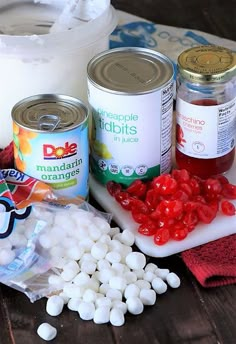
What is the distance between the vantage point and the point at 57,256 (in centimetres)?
93

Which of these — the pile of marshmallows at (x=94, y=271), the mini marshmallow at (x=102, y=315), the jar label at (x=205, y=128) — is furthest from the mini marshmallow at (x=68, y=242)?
the jar label at (x=205, y=128)

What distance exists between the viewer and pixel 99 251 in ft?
3.05

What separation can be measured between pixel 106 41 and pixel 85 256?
1.16ft

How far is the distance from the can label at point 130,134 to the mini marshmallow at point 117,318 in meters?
0.23

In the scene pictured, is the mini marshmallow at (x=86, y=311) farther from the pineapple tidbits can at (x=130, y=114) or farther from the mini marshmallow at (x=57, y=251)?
the pineapple tidbits can at (x=130, y=114)

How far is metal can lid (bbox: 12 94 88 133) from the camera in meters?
0.97

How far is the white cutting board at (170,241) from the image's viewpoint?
96 centimetres

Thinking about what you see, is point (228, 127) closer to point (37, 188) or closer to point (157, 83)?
point (157, 83)

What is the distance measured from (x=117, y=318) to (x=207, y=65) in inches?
14.0

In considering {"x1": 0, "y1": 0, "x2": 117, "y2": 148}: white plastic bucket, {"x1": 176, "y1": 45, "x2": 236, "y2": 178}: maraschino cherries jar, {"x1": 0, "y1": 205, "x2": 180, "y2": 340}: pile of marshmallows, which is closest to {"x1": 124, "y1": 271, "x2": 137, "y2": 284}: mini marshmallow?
{"x1": 0, "y1": 205, "x2": 180, "y2": 340}: pile of marshmallows

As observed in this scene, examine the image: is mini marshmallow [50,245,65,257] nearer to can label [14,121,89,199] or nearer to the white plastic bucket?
can label [14,121,89,199]

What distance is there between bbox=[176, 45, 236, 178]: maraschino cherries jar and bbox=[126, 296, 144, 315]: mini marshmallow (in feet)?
0.82

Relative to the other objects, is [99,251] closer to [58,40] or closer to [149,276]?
[149,276]

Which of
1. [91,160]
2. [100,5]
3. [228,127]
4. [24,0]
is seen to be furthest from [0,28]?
[228,127]
